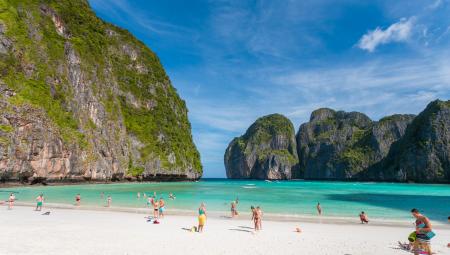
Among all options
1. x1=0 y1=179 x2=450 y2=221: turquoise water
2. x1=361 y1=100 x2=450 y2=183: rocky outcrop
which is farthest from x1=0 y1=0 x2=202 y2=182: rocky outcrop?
x1=361 y1=100 x2=450 y2=183: rocky outcrop

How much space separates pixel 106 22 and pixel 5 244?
12015 centimetres

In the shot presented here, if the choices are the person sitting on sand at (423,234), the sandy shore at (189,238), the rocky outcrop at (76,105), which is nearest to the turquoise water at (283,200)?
the sandy shore at (189,238)

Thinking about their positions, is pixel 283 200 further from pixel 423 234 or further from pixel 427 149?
pixel 427 149

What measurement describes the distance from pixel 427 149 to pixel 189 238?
148098 millimetres

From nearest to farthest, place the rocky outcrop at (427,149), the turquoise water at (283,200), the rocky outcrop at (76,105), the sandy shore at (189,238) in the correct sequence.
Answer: the sandy shore at (189,238) < the turquoise water at (283,200) < the rocky outcrop at (76,105) < the rocky outcrop at (427,149)

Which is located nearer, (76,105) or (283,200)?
(283,200)

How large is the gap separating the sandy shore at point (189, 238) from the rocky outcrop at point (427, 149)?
132030mm

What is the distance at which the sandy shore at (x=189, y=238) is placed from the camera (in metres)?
11.3

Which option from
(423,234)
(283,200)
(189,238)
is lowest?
(283,200)

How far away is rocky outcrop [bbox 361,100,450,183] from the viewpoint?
127250 mm

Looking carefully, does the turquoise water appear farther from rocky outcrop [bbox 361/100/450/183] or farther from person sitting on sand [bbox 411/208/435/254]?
rocky outcrop [bbox 361/100/450/183]

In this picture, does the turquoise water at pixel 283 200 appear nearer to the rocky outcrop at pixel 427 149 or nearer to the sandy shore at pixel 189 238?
the sandy shore at pixel 189 238

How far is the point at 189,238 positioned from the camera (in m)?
13.8

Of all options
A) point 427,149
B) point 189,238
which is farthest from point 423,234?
point 427,149
